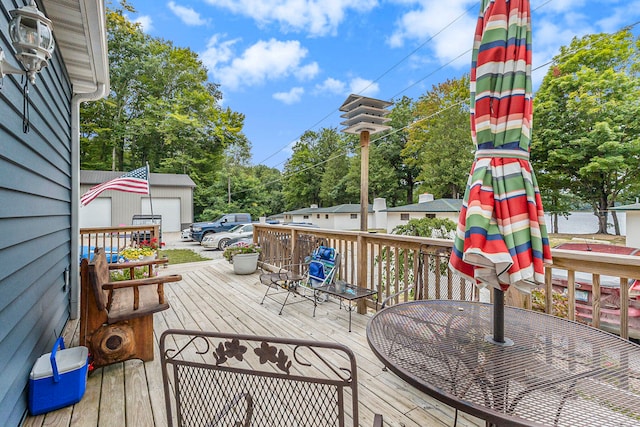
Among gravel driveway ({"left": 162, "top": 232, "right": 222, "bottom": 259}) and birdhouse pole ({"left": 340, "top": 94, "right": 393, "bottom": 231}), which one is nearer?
birdhouse pole ({"left": 340, "top": 94, "right": 393, "bottom": 231})

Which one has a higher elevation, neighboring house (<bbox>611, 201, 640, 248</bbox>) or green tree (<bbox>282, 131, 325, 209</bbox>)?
green tree (<bbox>282, 131, 325, 209</bbox>)

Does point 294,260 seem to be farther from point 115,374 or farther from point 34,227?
point 34,227

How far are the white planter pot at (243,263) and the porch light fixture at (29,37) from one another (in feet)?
14.2

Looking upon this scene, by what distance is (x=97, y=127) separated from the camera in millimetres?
17906

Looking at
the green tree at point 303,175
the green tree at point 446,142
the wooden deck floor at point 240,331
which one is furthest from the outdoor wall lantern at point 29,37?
the green tree at point 303,175

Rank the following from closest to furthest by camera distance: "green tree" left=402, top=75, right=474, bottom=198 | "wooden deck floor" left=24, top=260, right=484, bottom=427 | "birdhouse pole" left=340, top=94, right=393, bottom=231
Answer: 1. "wooden deck floor" left=24, top=260, right=484, bottom=427
2. "birdhouse pole" left=340, top=94, right=393, bottom=231
3. "green tree" left=402, top=75, right=474, bottom=198

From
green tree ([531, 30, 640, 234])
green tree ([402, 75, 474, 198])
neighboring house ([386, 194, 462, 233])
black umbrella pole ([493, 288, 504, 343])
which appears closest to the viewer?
black umbrella pole ([493, 288, 504, 343])

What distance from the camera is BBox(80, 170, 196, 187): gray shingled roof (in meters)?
15.4

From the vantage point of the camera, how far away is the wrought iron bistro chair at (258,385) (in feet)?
3.19

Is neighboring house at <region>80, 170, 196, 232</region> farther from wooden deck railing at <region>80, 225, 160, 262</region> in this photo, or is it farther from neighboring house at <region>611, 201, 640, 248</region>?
neighboring house at <region>611, 201, 640, 248</region>

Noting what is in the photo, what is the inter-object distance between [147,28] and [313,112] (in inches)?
692

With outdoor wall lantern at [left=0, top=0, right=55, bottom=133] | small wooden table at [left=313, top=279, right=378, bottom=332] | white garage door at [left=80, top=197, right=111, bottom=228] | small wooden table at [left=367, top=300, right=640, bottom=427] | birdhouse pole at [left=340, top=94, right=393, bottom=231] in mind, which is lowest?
small wooden table at [left=313, top=279, right=378, bottom=332]

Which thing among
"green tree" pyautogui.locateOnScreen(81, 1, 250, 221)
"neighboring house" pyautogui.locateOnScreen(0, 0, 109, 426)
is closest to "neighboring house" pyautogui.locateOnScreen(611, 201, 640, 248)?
"neighboring house" pyautogui.locateOnScreen(0, 0, 109, 426)

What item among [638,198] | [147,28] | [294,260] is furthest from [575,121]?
[147,28]
